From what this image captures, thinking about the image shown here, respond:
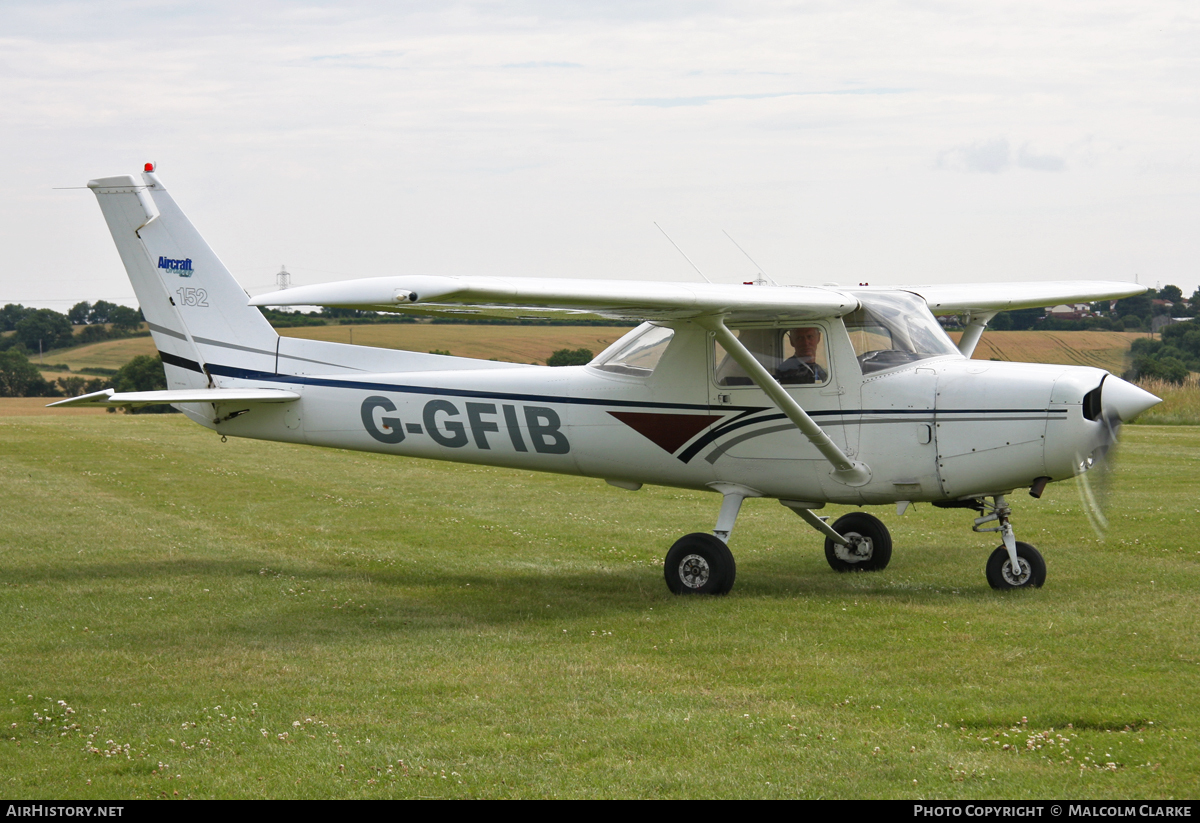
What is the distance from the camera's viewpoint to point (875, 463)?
1000 cm

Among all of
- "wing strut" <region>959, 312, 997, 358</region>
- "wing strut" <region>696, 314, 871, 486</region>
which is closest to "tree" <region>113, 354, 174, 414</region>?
"wing strut" <region>959, 312, 997, 358</region>

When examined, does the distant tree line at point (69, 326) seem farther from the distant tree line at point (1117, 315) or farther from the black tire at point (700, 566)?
the black tire at point (700, 566)

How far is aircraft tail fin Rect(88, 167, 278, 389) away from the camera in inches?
487

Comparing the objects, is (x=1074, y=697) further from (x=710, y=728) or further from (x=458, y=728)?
(x=458, y=728)

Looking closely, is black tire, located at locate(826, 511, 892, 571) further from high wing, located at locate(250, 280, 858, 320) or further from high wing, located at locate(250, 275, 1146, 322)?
high wing, located at locate(250, 280, 858, 320)

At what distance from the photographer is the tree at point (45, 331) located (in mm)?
63344

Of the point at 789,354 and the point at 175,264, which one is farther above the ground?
the point at 175,264

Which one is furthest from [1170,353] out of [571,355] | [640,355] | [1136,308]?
[640,355]

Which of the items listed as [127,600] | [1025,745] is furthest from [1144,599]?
[127,600]

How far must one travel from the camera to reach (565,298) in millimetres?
8469

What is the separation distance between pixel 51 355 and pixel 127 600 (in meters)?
56.9

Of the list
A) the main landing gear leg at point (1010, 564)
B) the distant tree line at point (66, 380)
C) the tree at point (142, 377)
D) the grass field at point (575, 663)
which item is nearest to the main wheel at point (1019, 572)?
the main landing gear leg at point (1010, 564)

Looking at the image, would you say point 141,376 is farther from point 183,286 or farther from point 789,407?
point 789,407

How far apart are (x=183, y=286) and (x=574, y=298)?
19.4ft
